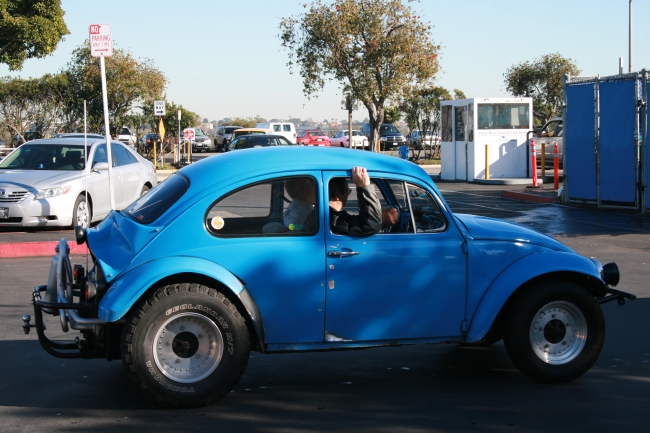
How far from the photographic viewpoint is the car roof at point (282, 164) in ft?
17.6

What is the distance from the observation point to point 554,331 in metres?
5.61

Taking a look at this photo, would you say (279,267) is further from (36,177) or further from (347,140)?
(347,140)

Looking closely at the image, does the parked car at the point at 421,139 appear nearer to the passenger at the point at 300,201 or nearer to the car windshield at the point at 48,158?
the car windshield at the point at 48,158

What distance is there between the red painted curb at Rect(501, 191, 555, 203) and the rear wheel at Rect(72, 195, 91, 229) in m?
10.6

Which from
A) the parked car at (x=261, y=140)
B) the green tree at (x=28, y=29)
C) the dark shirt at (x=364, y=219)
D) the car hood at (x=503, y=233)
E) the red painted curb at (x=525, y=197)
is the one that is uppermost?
the green tree at (x=28, y=29)

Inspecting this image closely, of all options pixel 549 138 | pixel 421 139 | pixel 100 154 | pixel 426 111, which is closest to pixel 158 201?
pixel 100 154

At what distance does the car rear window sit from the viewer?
5.32 meters

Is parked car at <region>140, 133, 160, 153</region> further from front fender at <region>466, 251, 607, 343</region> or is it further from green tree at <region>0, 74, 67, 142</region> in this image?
front fender at <region>466, 251, 607, 343</region>

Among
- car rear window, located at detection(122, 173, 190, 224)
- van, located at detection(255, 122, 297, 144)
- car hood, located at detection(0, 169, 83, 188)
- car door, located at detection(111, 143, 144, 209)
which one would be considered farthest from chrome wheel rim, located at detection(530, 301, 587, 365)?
van, located at detection(255, 122, 297, 144)

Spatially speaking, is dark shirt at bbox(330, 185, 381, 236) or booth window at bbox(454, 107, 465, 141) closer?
dark shirt at bbox(330, 185, 381, 236)

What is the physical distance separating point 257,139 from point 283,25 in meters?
9.07

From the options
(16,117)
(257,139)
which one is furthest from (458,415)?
(16,117)

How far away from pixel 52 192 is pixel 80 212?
59 centimetres

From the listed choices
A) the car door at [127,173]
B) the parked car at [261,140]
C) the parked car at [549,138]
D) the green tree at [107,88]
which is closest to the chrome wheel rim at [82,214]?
the car door at [127,173]
